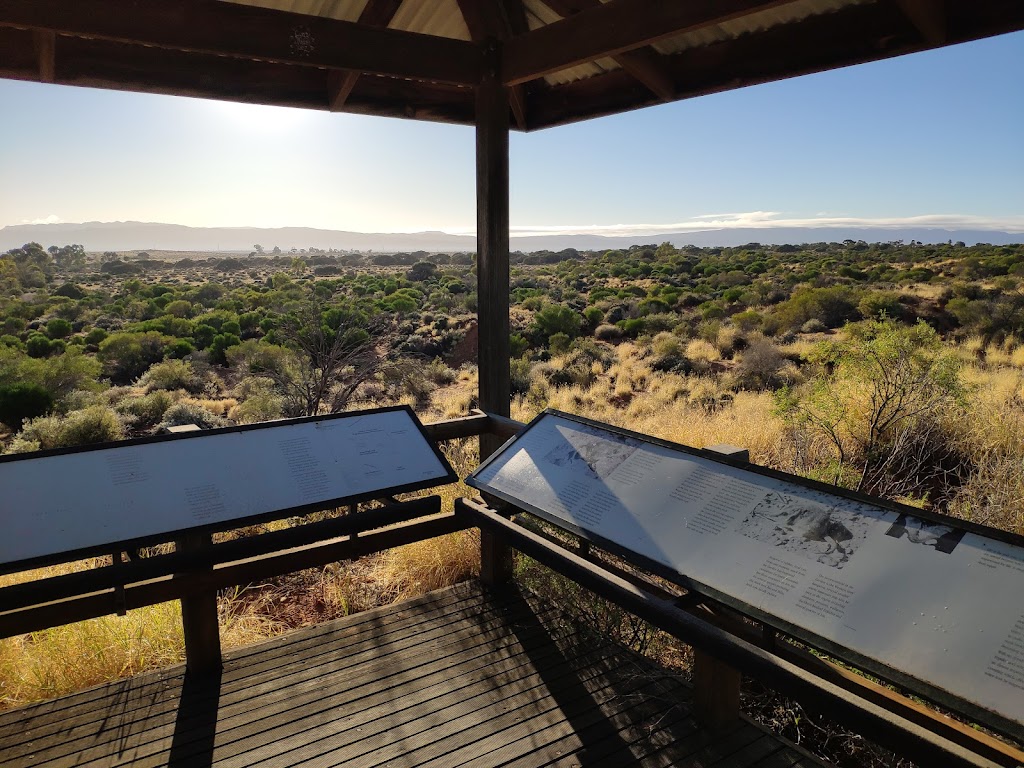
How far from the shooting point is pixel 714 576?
6.81ft

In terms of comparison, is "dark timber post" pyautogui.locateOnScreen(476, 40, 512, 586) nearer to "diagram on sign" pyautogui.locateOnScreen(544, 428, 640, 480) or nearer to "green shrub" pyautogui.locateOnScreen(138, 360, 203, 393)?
"diagram on sign" pyautogui.locateOnScreen(544, 428, 640, 480)

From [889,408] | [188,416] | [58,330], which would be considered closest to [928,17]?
[889,408]

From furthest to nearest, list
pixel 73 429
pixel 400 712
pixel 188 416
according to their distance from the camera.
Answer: pixel 188 416 → pixel 73 429 → pixel 400 712

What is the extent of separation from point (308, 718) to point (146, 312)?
26.9 metres

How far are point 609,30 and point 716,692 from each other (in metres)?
2.77

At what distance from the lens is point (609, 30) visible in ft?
9.46

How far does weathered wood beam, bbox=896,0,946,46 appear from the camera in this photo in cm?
242

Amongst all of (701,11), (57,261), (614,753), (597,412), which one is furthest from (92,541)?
(57,261)

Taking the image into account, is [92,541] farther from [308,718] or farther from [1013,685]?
[1013,685]

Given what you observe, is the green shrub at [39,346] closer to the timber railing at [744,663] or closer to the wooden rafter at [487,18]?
the wooden rafter at [487,18]

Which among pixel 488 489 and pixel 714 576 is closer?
pixel 714 576

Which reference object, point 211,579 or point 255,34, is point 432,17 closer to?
point 255,34

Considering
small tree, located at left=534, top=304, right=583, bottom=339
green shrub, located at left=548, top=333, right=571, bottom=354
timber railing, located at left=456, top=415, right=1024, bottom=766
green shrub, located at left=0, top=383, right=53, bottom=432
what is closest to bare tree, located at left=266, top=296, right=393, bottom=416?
timber railing, located at left=456, top=415, right=1024, bottom=766

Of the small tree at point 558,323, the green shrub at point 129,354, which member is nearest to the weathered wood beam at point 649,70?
the small tree at point 558,323
